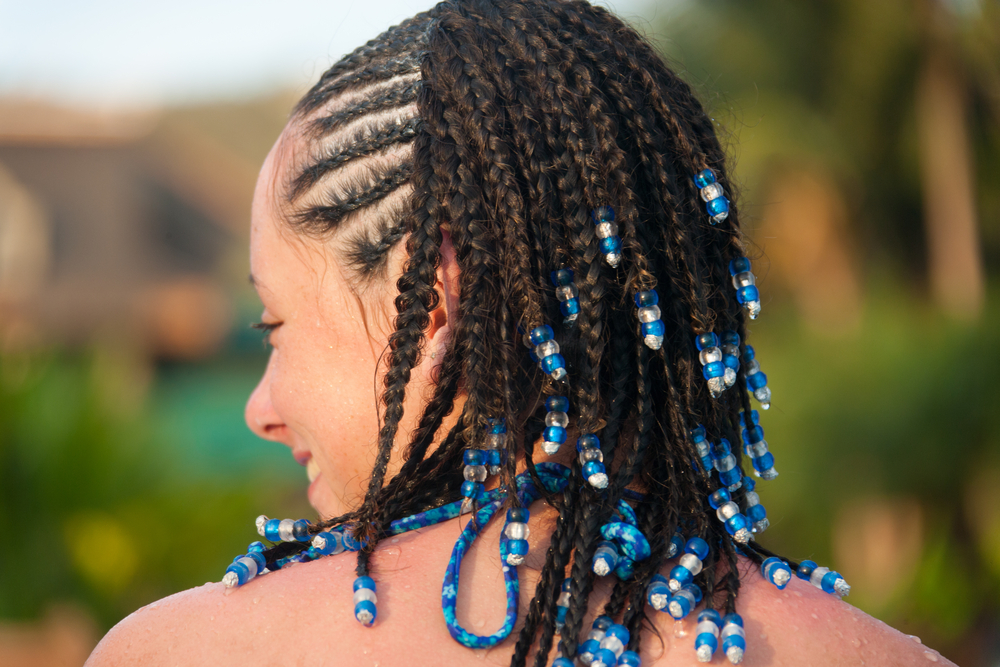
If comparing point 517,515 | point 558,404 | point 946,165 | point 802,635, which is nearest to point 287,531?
point 517,515

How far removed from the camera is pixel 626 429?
5.04ft

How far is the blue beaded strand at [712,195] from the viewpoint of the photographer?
157 centimetres

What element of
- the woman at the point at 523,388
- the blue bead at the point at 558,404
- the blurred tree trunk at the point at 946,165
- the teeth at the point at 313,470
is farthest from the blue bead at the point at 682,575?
the blurred tree trunk at the point at 946,165

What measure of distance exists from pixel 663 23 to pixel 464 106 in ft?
28.1

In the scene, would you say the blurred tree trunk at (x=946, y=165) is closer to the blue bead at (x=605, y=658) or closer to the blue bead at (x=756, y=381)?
the blue bead at (x=756, y=381)

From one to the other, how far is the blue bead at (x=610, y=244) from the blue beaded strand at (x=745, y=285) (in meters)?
0.34

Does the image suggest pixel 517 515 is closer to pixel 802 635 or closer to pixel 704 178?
pixel 802 635

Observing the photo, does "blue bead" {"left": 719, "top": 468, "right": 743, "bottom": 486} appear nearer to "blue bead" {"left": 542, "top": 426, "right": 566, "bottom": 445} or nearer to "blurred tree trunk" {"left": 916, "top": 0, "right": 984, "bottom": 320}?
"blue bead" {"left": 542, "top": 426, "right": 566, "bottom": 445}

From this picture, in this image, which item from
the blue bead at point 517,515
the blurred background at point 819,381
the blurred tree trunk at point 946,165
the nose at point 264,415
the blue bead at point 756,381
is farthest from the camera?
the blurred tree trunk at point 946,165

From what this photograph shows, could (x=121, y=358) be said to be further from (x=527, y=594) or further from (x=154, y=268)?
(x=154, y=268)

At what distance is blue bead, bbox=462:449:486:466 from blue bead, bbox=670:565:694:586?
0.40 metres

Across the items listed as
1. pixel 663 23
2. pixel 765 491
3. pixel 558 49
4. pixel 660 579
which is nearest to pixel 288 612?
pixel 660 579

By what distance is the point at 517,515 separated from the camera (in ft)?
4.49

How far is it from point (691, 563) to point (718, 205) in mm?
695
